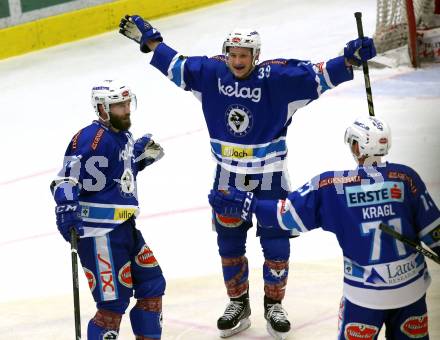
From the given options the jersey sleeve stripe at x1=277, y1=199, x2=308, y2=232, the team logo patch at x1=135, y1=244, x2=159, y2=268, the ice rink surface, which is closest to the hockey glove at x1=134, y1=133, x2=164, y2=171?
the team logo patch at x1=135, y1=244, x2=159, y2=268

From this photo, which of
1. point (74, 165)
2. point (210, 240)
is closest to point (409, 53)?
point (210, 240)

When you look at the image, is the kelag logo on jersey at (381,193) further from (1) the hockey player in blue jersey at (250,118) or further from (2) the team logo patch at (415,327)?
(1) the hockey player in blue jersey at (250,118)

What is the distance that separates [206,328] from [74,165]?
1281mm

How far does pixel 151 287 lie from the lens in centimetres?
546

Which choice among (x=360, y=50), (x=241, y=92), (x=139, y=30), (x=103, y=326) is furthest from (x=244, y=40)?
(x=103, y=326)

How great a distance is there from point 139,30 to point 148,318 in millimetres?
1459

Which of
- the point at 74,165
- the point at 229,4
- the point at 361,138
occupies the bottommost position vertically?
the point at 229,4

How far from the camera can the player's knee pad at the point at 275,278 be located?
589 cm

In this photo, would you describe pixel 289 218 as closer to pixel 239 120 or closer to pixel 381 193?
pixel 381 193

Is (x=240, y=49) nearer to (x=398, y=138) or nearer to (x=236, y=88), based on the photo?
(x=236, y=88)

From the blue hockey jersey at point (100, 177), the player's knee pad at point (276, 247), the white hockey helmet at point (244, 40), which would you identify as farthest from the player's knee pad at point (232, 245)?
the white hockey helmet at point (244, 40)

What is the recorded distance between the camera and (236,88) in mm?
5770

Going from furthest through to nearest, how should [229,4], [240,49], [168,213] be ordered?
[229,4]
[168,213]
[240,49]

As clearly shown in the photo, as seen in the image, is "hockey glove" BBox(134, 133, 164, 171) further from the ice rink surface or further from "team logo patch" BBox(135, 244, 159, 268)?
the ice rink surface
